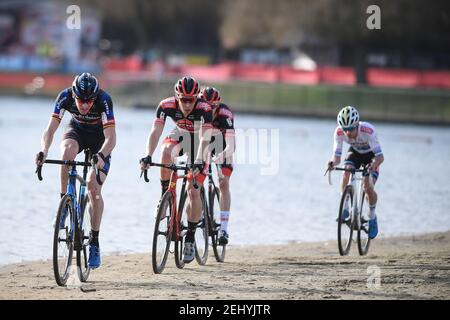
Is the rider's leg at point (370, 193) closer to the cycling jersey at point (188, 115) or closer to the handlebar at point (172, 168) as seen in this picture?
the cycling jersey at point (188, 115)

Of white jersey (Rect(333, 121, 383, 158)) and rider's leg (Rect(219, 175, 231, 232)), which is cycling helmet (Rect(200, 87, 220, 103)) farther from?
white jersey (Rect(333, 121, 383, 158))

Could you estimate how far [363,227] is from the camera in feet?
44.8

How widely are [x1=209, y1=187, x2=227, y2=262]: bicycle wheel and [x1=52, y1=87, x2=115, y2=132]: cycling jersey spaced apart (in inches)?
Answer: 91.2

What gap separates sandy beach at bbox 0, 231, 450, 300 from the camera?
959 centimetres

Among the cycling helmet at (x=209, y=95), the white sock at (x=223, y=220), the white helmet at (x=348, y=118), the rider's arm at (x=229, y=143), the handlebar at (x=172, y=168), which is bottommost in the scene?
the white sock at (x=223, y=220)

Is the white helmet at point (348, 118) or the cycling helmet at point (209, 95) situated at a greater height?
the cycling helmet at point (209, 95)

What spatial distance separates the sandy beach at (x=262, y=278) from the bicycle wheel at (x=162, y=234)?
0.14 meters

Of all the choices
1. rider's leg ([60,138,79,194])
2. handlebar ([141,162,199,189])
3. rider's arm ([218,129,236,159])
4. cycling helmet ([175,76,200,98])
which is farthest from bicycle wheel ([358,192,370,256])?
rider's leg ([60,138,79,194])

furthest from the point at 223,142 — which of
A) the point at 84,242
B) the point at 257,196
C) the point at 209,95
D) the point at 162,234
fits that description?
the point at 257,196

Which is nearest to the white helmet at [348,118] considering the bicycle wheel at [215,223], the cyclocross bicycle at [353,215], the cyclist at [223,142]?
the cyclocross bicycle at [353,215]

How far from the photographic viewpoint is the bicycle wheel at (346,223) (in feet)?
43.1

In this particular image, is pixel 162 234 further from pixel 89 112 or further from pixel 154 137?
pixel 89 112
